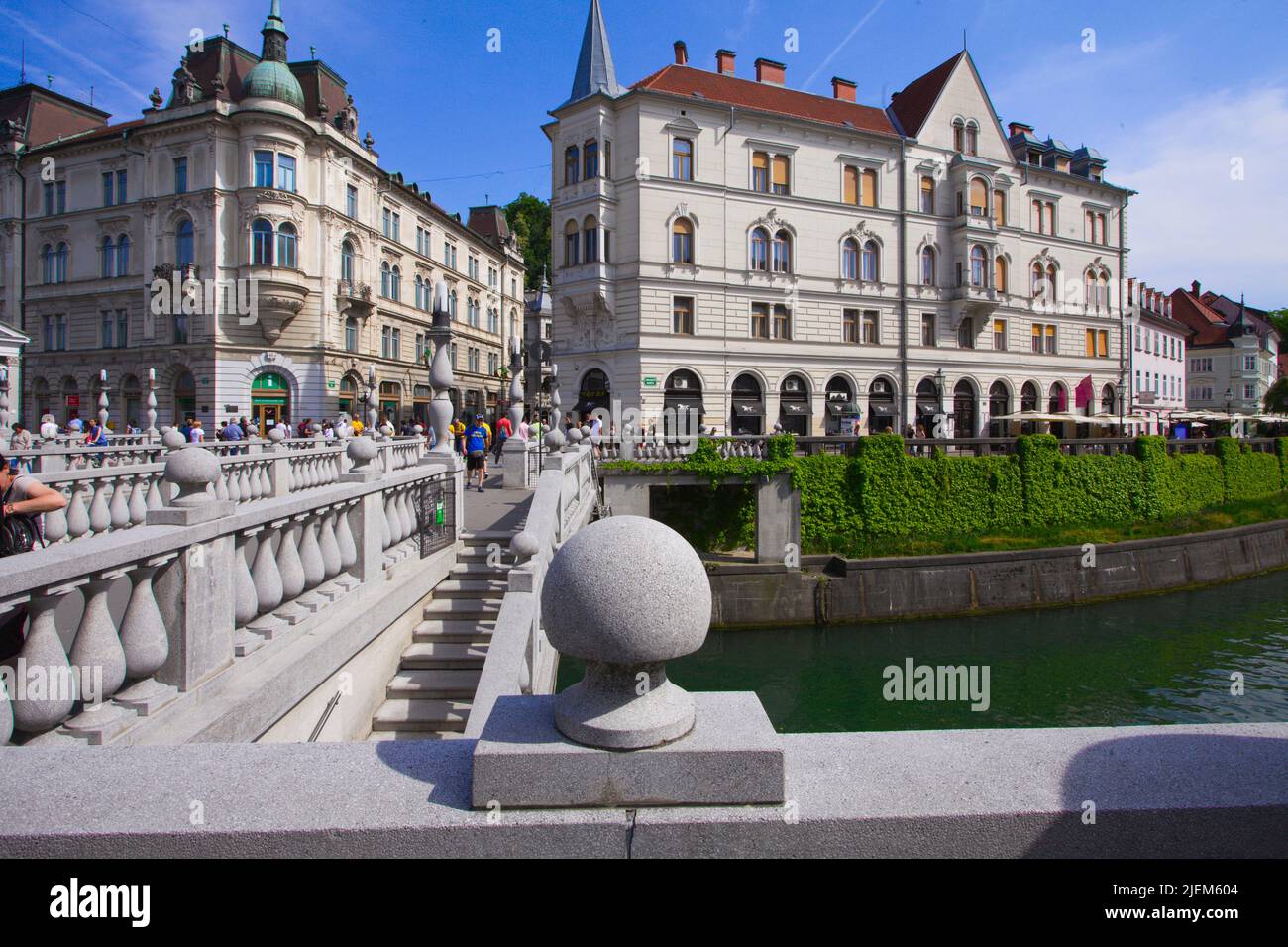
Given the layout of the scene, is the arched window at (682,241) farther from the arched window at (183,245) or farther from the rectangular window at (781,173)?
the arched window at (183,245)

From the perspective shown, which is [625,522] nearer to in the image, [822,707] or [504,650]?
[504,650]

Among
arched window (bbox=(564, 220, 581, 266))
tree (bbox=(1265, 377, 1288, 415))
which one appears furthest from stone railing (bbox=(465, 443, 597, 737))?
tree (bbox=(1265, 377, 1288, 415))

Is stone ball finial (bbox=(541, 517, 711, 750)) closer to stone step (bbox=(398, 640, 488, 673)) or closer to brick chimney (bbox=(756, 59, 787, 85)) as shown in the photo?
stone step (bbox=(398, 640, 488, 673))

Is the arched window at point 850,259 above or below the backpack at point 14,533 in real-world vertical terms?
above

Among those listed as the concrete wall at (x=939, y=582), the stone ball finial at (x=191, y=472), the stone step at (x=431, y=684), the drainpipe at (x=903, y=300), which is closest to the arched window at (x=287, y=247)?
the concrete wall at (x=939, y=582)

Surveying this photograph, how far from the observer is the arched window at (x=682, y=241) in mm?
34781

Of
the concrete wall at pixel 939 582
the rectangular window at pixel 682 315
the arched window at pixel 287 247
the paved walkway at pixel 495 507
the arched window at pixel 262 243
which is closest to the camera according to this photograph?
the paved walkway at pixel 495 507

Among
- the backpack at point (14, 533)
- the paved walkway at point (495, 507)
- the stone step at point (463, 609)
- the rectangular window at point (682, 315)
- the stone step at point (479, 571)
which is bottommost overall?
the stone step at point (463, 609)

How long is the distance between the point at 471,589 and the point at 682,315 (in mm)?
27656

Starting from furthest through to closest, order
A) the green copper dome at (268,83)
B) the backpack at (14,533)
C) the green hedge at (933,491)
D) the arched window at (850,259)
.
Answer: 1. the arched window at (850,259)
2. the green copper dome at (268,83)
3. the green hedge at (933,491)
4. the backpack at (14,533)

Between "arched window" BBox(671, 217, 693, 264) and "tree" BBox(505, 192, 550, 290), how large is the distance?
4026 centimetres

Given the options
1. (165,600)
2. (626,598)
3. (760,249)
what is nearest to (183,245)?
(760,249)

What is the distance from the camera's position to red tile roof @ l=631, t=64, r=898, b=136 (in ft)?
117
